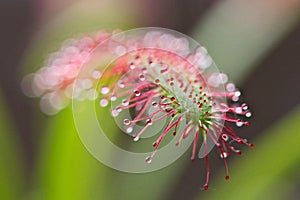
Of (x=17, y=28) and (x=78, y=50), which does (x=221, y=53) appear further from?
(x=17, y=28)

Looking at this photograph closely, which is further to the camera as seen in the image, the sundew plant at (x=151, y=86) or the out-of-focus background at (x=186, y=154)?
the out-of-focus background at (x=186, y=154)

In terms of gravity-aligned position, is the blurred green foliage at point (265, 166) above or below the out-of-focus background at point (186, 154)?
below

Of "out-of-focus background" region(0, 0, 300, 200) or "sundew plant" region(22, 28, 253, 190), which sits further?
"out-of-focus background" region(0, 0, 300, 200)

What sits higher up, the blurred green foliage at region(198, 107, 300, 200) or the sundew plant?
the sundew plant

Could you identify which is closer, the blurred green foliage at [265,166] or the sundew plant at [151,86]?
the sundew plant at [151,86]

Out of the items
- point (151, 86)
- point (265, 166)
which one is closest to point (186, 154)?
point (265, 166)

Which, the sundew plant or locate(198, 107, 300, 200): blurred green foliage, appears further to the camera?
locate(198, 107, 300, 200): blurred green foliage
